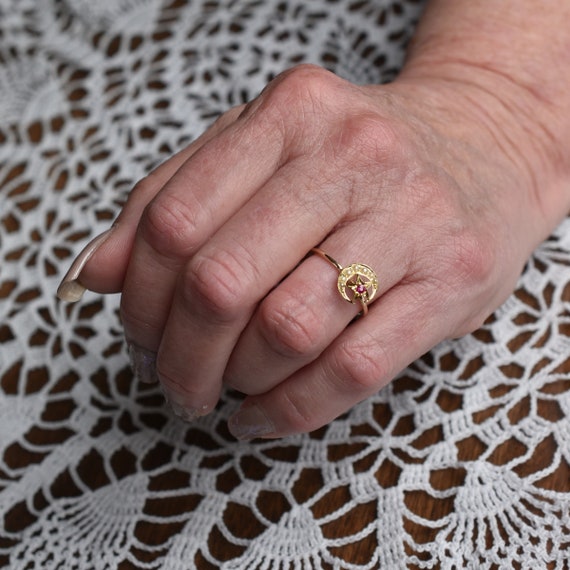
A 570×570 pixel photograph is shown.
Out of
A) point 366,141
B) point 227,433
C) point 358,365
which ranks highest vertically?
point 366,141

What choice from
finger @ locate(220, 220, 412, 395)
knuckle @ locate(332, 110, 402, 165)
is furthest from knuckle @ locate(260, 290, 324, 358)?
knuckle @ locate(332, 110, 402, 165)

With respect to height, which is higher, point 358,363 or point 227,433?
point 358,363

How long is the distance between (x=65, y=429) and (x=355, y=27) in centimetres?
52

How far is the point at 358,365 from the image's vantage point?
19.2 inches

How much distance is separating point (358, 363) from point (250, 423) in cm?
10

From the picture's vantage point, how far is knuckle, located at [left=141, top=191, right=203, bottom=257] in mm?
492

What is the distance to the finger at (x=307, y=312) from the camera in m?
0.48

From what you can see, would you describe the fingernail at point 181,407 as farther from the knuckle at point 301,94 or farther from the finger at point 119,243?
the knuckle at point 301,94

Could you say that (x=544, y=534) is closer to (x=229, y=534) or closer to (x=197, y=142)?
(x=229, y=534)

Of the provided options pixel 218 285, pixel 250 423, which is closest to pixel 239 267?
pixel 218 285

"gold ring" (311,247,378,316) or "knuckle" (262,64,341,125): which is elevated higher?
"knuckle" (262,64,341,125)

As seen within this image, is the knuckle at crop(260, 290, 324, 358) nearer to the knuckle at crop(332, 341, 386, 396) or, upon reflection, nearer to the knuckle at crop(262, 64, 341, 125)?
the knuckle at crop(332, 341, 386, 396)

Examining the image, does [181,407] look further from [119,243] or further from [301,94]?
[301,94]

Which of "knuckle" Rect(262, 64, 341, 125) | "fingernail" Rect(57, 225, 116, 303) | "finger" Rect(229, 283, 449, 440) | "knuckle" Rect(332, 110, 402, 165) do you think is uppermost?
"knuckle" Rect(262, 64, 341, 125)
